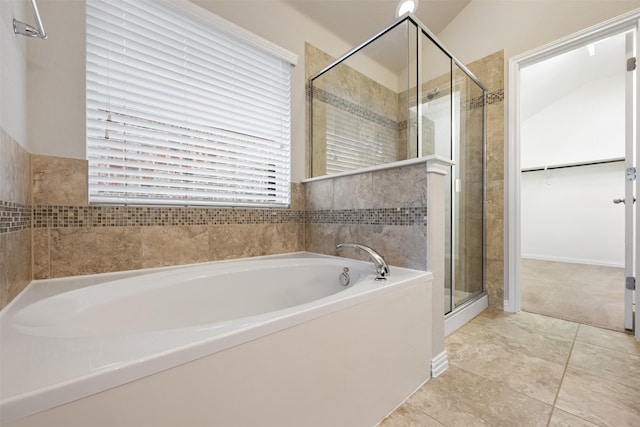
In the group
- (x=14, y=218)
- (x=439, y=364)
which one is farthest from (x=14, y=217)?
(x=439, y=364)

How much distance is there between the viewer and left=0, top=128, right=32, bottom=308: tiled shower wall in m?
0.80

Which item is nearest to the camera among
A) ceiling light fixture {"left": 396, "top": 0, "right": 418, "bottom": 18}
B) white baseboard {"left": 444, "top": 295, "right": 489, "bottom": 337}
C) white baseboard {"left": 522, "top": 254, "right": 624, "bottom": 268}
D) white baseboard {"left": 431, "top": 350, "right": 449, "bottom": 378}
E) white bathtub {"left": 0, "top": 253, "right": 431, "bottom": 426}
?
white bathtub {"left": 0, "top": 253, "right": 431, "bottom": 426}

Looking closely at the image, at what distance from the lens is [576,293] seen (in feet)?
8.07

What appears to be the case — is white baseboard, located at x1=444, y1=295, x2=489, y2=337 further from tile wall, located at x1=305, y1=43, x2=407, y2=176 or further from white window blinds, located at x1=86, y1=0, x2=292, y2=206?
white window blinds, located at x1=86, y1=0, x2=292, y2=206

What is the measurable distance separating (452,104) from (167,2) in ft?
6.38

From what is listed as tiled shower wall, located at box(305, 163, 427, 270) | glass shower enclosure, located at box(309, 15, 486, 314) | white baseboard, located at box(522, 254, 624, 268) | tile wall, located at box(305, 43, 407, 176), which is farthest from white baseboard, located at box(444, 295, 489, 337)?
white baseboard, located at box(522, 254, 624, 268)

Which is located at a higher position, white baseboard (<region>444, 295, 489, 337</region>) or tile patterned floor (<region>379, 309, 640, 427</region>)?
A: white baseboard (<region>444, 295, 489, 337</region>)

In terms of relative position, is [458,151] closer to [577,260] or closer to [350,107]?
[350,107]

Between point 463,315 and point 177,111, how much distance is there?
2.29 meters

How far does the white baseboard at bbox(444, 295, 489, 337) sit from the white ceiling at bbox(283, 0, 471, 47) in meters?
2.28

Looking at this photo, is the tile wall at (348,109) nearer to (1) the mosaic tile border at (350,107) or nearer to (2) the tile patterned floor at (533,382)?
(1) the mosaic tile border at (350,107)

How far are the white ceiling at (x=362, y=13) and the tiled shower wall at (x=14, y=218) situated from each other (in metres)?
1.96

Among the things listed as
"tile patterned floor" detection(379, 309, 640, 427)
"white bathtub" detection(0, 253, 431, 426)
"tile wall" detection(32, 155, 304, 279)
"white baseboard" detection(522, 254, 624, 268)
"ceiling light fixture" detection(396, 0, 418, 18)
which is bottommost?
"tile patterned floor" detection(379, 309, 640, 427)

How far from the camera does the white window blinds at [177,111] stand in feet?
4.24
